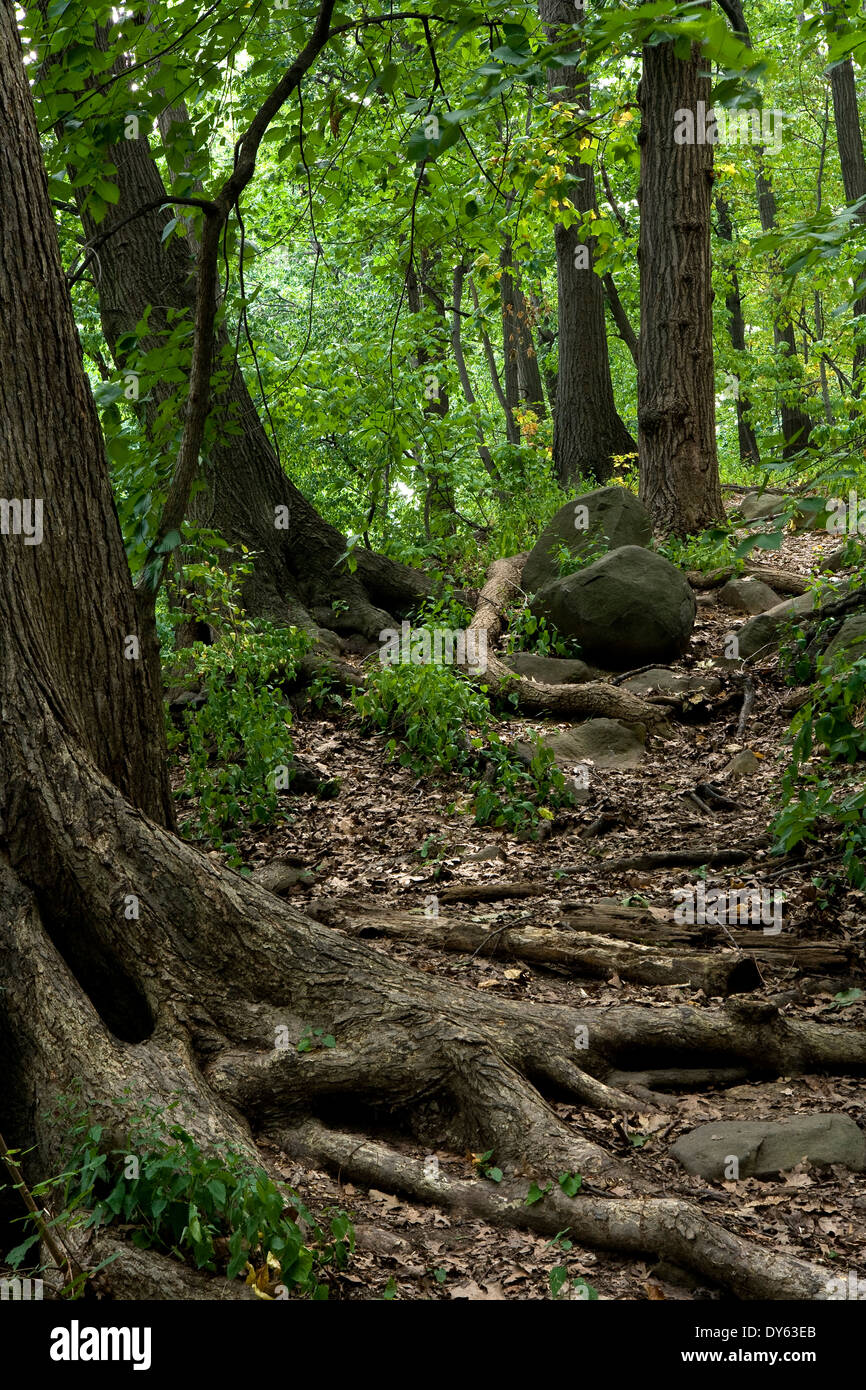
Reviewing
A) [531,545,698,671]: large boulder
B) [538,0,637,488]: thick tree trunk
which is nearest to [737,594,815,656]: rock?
[531,545,698,671]: large boulder

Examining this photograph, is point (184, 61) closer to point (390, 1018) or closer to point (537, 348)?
point (390, 1018)

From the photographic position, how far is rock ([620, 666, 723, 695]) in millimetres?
8273

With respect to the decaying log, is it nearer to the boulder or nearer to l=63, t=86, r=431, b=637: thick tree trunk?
l=63, t=86, r=431, b=637: thick tree trunk

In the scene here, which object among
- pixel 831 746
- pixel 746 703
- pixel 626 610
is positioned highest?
pixel 626 610

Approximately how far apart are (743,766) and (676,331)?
225 inches

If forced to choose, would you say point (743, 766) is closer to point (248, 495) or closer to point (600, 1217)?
point (600, 1217)

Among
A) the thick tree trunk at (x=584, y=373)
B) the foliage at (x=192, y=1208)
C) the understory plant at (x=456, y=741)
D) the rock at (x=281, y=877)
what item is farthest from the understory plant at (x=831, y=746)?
the thick tree trunk at (x=584, y=373)

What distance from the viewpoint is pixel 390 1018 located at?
11.7 feet

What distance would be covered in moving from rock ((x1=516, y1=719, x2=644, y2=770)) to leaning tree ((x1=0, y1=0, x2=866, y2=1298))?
349 cm

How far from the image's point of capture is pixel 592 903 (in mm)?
5117

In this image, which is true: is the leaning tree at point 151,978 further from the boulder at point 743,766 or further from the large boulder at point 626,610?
the large boulder at point 626,610

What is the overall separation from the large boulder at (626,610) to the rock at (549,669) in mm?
332

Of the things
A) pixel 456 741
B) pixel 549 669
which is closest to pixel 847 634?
pixel 549 669
